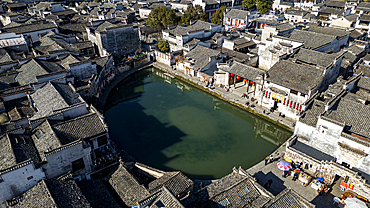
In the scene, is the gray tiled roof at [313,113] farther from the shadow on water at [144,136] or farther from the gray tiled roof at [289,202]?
the shadow on water at [144,136]

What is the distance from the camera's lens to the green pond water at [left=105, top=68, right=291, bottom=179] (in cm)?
2906

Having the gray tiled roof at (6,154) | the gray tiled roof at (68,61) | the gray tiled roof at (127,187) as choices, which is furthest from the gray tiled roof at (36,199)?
the gray tiled roof at (68,61)

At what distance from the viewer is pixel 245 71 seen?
136 ft

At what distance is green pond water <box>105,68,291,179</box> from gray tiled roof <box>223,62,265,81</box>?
5697 millimetres

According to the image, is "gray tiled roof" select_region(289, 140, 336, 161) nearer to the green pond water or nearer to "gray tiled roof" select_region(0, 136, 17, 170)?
the green pond water

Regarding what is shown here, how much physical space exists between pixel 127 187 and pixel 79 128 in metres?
8.54

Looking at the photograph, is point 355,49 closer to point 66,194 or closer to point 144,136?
point 144,136

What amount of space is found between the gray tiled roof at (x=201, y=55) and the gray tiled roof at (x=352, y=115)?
2485 centimetres

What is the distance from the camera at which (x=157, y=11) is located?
229ft

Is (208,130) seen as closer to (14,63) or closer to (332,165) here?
(332,165)

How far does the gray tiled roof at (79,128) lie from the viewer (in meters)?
24.5

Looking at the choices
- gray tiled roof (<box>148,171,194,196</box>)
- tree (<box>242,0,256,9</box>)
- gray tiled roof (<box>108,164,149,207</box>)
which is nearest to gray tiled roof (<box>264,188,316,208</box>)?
gray tiled roof (<box>148,171,194,196</box>)

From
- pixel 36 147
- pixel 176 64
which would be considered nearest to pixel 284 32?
pixel 176 64

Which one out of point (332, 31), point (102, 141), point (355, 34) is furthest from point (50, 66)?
point (355, 34)
